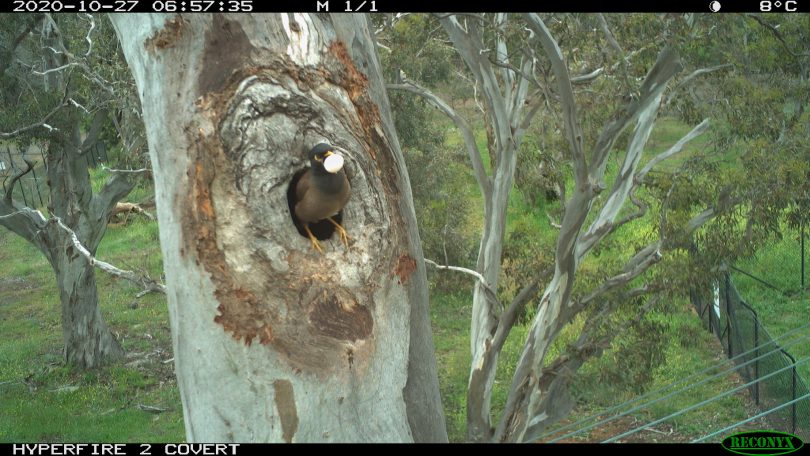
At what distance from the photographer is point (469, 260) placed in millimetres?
15797

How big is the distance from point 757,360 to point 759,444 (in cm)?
566

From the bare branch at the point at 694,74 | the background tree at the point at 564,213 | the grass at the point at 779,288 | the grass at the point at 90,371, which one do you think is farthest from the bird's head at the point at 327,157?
the grass at the point at 779,288

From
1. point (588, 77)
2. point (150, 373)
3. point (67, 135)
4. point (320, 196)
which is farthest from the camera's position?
point (150, 373)

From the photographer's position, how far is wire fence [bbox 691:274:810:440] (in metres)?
9.98

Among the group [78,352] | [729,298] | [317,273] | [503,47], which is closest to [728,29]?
[503,47]

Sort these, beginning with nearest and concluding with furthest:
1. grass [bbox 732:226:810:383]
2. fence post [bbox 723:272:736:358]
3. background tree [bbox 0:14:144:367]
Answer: background tree [bbox 0:14:144:367] < fence post [bbox 723:272:736:358] < grass [bbox 732:226:810:383]

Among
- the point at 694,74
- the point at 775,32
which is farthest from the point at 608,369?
the point at 775,32

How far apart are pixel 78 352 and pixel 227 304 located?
12.9m

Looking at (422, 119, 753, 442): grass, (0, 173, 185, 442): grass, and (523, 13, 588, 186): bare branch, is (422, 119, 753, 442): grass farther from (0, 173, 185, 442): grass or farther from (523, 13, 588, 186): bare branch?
(0, 173, 185, 442): grass

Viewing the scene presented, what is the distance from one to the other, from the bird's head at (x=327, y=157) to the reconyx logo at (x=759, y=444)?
3.55 m

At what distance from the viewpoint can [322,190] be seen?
12.3 feet

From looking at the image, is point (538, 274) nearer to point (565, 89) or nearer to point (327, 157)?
point (565, 89)

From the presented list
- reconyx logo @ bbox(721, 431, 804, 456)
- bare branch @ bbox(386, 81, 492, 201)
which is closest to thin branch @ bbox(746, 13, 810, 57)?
bare branch @ bbox(386, 81, 492, 201)

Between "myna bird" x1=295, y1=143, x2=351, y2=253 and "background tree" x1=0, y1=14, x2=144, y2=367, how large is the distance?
8724 mm
